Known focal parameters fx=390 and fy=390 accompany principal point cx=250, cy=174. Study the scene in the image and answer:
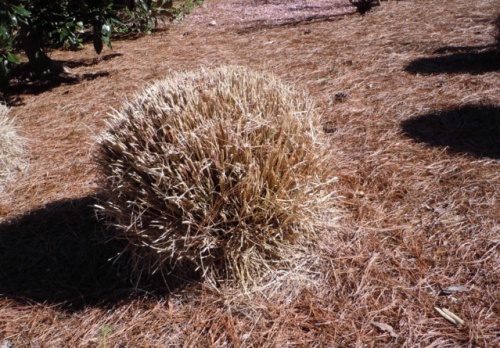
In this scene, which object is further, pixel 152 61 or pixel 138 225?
pixel 152 61

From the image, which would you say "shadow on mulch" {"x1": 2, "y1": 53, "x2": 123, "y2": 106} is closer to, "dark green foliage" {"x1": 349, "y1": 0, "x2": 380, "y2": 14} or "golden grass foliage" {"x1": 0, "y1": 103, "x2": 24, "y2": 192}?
"golden grass foliage" {"x1": 0, "y1": 103, "x2": 24, "y2": 192}

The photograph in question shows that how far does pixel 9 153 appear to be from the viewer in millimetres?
3266

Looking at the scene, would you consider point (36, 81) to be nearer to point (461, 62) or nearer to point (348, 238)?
point (348, 238)

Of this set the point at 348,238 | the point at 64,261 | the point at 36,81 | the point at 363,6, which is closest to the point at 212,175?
the point at 348,238

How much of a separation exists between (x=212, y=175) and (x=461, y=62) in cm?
360

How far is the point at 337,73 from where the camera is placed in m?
4.39

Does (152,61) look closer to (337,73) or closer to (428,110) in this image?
(337,73)

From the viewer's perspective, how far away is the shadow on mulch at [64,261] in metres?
2.04

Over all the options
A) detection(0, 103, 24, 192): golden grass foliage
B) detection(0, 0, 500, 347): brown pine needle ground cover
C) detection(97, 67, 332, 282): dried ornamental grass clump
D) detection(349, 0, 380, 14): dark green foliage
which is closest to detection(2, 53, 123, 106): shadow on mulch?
detection(0, 0, 500, 347): brown pine needle ground cover

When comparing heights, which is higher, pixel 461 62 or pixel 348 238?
pixel 461 62

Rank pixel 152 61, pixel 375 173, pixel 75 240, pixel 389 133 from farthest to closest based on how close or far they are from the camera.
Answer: pixel 152 61 → pixel 389 133 → pixel 375 173 → pixel 75 240

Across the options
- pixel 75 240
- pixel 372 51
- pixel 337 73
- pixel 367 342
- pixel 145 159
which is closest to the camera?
pixel 367 342

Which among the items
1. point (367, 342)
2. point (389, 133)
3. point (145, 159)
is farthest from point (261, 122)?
point (389, 133)

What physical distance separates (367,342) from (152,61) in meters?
4.90
